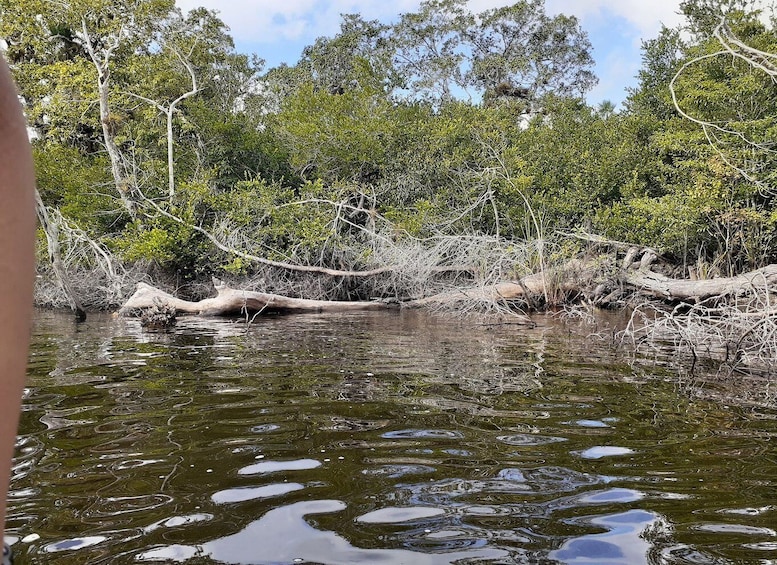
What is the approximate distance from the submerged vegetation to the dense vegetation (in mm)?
70

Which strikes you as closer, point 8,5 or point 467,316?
point 467,316

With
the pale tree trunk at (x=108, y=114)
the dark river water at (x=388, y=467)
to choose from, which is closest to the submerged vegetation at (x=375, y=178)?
the pale tree trunk at (x=108, y=114)

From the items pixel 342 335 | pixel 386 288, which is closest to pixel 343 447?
pixel 342 335

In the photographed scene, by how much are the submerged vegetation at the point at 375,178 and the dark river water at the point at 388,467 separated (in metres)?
7.44

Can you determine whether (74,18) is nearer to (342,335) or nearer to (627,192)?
(342,335)

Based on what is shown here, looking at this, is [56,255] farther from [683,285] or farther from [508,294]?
[683,285]

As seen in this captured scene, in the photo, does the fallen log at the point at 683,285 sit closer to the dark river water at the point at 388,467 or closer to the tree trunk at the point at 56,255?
the dark river water at the point at 388,467

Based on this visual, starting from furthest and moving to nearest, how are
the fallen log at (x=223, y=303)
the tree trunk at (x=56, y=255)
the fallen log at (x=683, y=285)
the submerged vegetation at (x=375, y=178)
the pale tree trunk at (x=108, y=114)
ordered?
the pale tree trunk at (x=108, y=114) → the submerged vegetation at (x=375, y=178) → the fallen log at (x=223, y=303) → the fallen log at (x=683, y=285) → the tree trunk at (x=56, y=255)

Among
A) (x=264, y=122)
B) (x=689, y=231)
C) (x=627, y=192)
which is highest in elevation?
(x=264, y=122)

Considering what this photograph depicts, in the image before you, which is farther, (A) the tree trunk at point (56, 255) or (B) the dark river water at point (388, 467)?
(A) the tree trunk at point (56, 255)

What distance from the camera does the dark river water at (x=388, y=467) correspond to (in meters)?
2.39

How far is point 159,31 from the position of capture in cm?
1916

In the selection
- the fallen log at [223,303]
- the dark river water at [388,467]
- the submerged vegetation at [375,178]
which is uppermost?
the submerged vegetation at [375,178]

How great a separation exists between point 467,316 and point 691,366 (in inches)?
254
